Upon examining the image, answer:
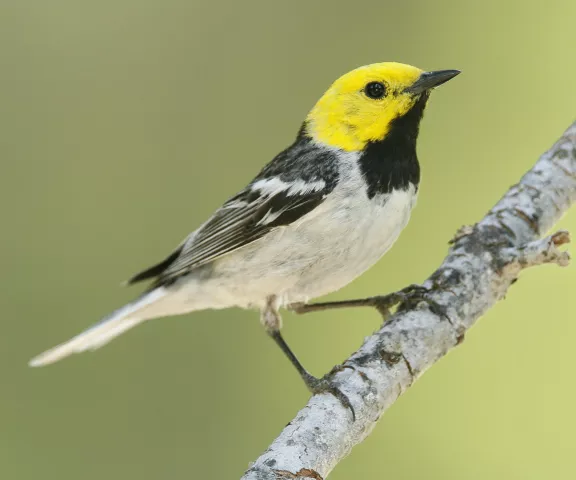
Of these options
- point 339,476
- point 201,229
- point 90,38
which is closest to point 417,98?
point 201,229

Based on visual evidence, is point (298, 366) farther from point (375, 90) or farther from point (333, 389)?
point (375, 90)

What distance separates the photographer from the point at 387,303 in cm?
346

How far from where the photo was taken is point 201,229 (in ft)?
12.9

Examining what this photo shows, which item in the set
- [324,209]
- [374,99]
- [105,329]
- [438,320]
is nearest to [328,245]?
[324,209]

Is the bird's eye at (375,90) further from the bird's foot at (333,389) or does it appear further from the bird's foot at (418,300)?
the bird's foot at (333,389)

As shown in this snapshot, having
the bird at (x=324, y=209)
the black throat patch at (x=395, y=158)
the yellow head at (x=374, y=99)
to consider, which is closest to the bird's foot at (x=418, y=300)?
the bird at (x=324, y=209)

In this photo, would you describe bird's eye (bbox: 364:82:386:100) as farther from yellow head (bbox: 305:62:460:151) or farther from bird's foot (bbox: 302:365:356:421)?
bird's foot (bbox: 302:365:356:421)

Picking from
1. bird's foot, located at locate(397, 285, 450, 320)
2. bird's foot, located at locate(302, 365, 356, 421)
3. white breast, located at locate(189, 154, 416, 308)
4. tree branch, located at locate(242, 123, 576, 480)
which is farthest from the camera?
white breast, located at locate(189, 154, 416, 308)

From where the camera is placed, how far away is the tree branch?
7.75 feet

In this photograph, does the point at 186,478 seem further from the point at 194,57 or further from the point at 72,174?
the point at 194,57

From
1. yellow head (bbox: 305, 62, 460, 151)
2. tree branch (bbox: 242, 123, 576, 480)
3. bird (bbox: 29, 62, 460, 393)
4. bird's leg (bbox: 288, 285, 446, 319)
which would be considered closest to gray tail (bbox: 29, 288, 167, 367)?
bird (bbox: 29, 62, 460, 393)

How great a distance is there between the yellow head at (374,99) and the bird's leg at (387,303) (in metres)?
0.67

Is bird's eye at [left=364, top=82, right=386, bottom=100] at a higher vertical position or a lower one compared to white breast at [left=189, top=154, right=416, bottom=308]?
higher

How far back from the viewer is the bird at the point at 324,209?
325 cm
